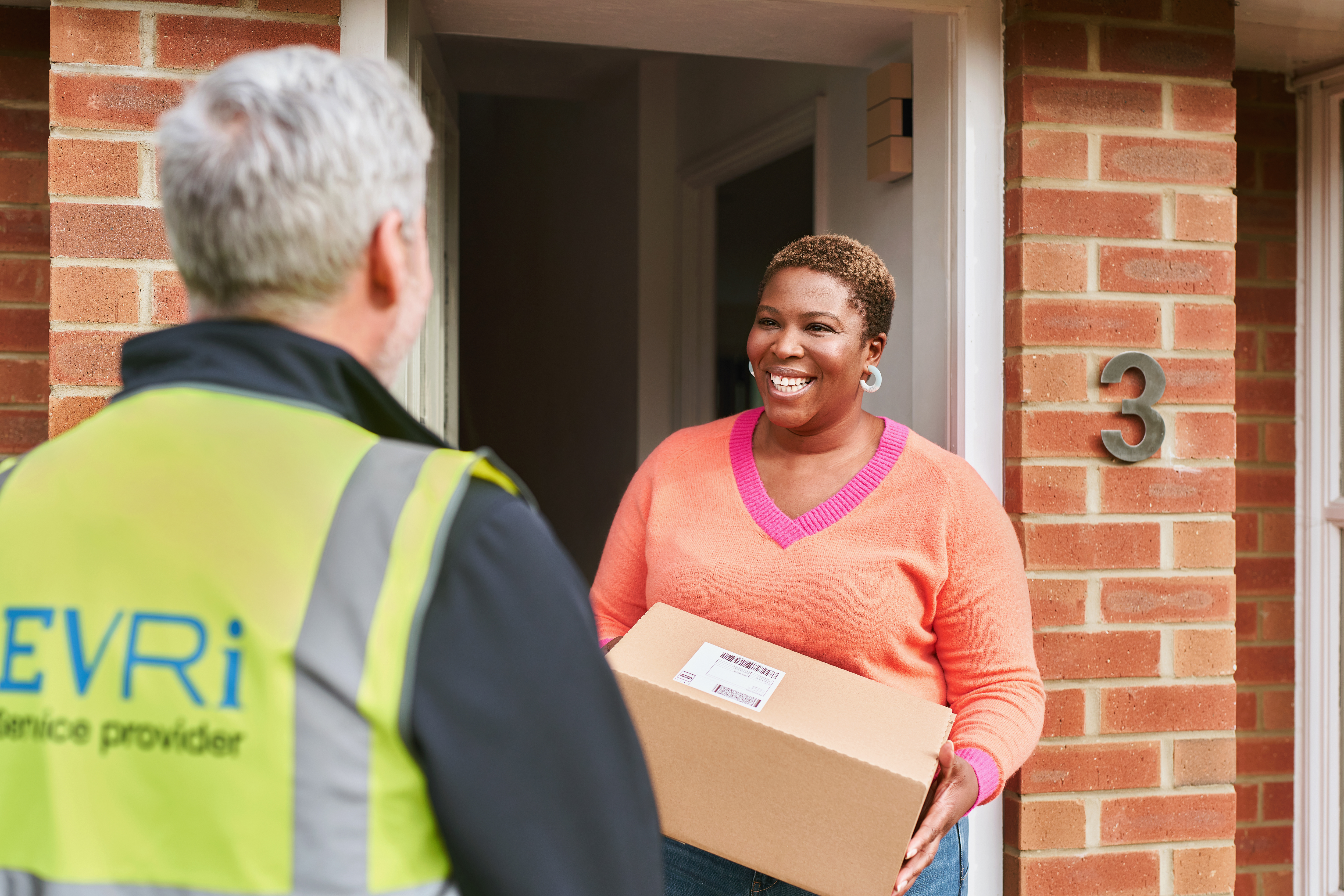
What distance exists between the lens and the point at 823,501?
1.80 metres

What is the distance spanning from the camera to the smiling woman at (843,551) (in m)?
1.68

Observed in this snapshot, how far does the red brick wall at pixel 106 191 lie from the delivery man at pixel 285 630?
102 cm

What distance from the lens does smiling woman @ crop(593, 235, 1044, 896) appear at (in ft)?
5.50

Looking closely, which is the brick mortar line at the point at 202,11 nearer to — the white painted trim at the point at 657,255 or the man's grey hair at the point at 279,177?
the man's grey hair at the point at 279,177

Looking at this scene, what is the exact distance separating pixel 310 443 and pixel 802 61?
1.84 metres

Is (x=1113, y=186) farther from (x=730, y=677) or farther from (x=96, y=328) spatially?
(x=96, y=328)

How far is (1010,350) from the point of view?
6.67 ft

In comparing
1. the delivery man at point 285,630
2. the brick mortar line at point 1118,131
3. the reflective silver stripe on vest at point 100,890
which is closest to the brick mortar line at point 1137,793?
the brick mortar line at point 1118,131

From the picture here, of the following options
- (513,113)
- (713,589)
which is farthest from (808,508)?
(513,113)

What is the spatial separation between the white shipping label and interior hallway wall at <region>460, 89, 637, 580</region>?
96.8 inches

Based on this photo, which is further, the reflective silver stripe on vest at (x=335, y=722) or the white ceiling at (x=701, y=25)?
the white ceiling at (x=701, y=25)

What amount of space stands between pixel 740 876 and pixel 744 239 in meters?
2.88

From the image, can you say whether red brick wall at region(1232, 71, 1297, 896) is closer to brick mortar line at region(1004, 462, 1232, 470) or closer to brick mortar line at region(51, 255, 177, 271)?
brick mortar line at region(1004, 462, 1232, 470)

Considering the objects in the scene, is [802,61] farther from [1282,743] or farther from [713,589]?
[1282,743]
